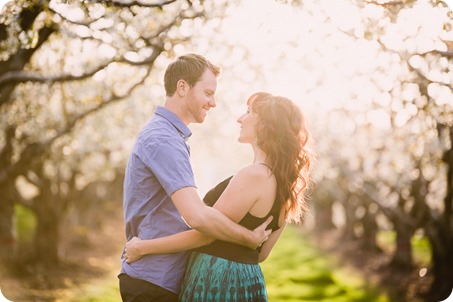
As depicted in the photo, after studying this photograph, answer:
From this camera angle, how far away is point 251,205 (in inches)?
109

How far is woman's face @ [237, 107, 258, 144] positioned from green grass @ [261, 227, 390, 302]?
216 inches

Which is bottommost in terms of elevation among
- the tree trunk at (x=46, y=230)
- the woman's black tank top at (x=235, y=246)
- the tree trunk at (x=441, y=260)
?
the tree trunk at (x=46, y=230)

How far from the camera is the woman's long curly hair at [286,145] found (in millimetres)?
2844

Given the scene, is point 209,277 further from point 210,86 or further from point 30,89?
point 30,89

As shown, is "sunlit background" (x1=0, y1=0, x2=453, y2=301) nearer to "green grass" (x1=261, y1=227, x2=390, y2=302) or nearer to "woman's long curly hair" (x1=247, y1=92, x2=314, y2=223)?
"green grass" (x1=261, y1=227, x2=390, y2=302)

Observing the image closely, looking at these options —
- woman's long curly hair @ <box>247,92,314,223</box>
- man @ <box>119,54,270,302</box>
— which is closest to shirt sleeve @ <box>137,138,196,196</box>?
man @ <box>119,54,270,302</box>

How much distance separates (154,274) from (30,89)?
573 centimetres

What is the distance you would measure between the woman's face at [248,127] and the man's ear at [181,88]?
392 mm

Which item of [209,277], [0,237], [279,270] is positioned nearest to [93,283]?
[0,237]

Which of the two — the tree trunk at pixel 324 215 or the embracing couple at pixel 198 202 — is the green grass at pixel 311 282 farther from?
the tree trunk at pixel 324 215

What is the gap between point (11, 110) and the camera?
7.63 m

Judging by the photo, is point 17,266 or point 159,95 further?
point 17,266

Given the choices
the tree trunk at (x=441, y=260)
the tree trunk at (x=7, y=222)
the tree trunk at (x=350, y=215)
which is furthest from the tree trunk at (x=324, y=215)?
the tree trunk at (x=7, y=222)

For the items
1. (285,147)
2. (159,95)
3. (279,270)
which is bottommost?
(279,270)
